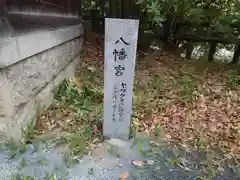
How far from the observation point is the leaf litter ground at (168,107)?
Answer: 343 cm

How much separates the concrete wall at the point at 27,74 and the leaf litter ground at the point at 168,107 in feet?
0.97

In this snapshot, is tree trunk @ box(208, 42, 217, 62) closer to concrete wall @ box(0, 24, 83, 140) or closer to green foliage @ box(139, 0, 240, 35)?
green foliage @ box(139, 0, 240, 35)

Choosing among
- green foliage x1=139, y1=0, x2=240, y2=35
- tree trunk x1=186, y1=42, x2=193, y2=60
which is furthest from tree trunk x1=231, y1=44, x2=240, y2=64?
tree trunk x1=186, y1=42, x2=193, y2=60

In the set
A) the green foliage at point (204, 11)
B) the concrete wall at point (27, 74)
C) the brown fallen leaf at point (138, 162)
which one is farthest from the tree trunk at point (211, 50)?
the brown fallen leaf at point (138, 162)

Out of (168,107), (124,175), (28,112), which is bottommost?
(124,175)

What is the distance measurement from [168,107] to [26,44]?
2.46 metres

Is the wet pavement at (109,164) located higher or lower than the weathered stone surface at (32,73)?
lower

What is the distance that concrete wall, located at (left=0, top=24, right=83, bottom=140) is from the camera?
2645mm

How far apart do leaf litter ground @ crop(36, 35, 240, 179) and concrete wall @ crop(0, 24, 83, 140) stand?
295 mm

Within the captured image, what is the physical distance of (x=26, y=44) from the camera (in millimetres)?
2938

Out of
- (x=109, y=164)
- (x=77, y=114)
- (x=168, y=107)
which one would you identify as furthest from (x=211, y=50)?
(x=109, y=164)

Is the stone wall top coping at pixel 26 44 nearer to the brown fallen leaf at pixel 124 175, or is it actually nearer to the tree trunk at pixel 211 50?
the brown fallen leaf at pixel 124 175

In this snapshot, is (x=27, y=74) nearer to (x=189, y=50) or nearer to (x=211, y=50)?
(x=189, y=50)

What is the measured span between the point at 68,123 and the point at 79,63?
2.47 metres
